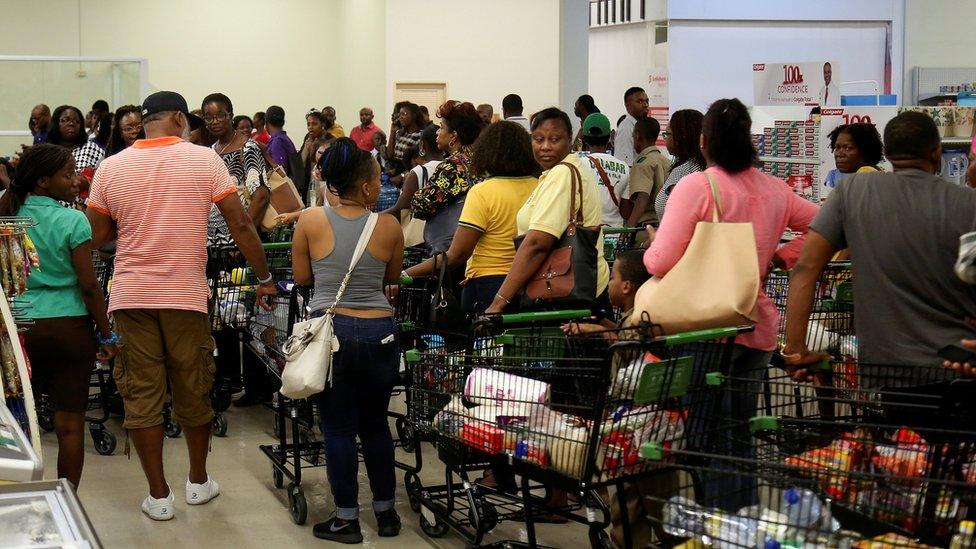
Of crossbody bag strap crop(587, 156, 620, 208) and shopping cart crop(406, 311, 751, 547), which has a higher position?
crossbody bag strap crop(587, 156, 620, 208)

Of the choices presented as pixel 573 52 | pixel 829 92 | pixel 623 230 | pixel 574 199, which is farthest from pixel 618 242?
pixel 573 52

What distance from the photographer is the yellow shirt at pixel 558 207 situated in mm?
4578

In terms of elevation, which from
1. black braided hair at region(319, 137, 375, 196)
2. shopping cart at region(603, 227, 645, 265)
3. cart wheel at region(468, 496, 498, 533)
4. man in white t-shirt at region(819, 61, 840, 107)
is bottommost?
cart wheel at region(468, 496, 498, 533)

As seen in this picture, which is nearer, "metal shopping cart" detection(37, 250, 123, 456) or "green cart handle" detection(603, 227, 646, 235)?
"metal shopping cart" detection(37, 250, 123, 456)

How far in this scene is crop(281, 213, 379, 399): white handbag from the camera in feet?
14.3

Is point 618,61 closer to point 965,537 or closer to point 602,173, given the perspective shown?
point 602,173

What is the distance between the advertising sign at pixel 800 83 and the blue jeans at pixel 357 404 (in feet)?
25.3

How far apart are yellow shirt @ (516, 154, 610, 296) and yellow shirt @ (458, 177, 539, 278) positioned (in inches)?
9.0

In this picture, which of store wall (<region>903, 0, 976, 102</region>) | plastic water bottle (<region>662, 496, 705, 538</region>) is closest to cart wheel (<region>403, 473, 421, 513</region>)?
plastic water bottle (<region>662, 496, 705, 538</region>)

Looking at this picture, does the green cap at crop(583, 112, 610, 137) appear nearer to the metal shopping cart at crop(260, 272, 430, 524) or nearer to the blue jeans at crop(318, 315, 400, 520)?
the metal shopping cart at crop(260, 272, 430, 524)

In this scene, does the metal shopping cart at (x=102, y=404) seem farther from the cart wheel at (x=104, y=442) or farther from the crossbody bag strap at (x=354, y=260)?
the crossbody bag strap at (x=354, y=260)

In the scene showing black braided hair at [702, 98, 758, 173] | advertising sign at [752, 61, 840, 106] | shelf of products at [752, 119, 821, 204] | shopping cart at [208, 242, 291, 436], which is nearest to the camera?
black braided hair at [702, 98, 758, 173]

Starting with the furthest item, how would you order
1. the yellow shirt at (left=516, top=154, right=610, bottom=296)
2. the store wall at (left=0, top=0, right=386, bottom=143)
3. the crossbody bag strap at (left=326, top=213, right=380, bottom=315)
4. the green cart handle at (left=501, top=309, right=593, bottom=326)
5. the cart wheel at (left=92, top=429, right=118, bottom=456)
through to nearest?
the store wall at (left=0, top=0, right=386, bottom=143) → the cart wheel at (left=92, top=429, right=118, bottom=456) → the yellow shirt at (left=516, top=154, right=610, bottom=296) → the crossbody bag strap at (left=326, top=213, right=380, bottom=315) → the green cart handle at (left=501, top=309, right=593, bottom=326)

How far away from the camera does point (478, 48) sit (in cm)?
1762
